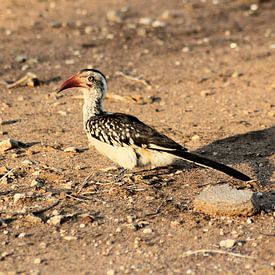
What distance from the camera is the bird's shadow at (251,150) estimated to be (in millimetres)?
6555

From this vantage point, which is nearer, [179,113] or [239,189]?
[239,189]

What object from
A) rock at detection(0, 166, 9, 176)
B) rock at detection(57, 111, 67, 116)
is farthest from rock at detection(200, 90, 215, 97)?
rock at detection(0, 166, 9, 176)

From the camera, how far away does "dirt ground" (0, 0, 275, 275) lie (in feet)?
16.4

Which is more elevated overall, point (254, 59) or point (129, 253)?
point (129, 253)

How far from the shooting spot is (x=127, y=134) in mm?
6250

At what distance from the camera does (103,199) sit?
19.0 ft

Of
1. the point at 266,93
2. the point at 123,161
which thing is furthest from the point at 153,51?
the point at 123,161

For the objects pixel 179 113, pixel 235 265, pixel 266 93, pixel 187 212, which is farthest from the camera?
pixel 266 93

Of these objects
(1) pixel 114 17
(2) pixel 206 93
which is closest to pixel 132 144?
(2) pixel 206 93

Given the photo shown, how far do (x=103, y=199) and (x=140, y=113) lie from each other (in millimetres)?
2821

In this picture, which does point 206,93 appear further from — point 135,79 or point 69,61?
point 69,61

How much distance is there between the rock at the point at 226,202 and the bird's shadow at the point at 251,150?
80cm

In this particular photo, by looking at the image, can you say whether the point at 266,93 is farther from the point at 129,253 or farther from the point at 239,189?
the point at 129,253

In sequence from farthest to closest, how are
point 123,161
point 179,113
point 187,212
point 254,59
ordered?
point 254,59 < point 179,113 < point 123,161 < point 187,212
